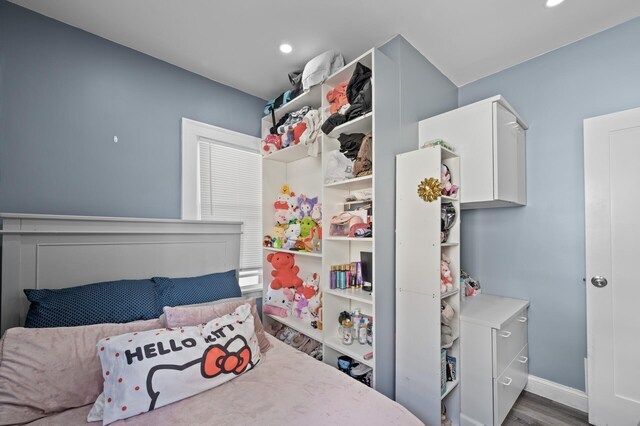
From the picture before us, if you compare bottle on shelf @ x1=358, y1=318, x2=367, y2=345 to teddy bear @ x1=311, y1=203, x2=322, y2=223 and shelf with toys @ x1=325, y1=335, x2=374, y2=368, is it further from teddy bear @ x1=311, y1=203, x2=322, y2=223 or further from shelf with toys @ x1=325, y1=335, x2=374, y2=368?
teddy bear @ x1=311, y1=203, x2=322, y2=223

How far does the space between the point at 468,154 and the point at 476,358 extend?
1.30 metres

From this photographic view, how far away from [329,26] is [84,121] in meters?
1.73

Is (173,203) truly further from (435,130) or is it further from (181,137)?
(435,130)

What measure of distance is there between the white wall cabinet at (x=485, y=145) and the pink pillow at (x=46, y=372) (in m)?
2.27

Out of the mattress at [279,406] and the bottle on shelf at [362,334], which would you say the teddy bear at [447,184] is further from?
the mattress at [279,406]

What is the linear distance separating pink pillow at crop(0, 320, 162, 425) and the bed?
0.03 m

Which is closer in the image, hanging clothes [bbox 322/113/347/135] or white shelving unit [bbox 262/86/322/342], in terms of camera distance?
hanging clothes [bbox 322/113/347/135]

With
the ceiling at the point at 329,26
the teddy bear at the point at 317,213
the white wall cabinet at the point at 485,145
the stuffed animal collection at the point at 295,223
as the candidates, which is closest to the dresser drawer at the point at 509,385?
the white wall cabinet at the point at 485,145

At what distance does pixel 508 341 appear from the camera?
1729mm

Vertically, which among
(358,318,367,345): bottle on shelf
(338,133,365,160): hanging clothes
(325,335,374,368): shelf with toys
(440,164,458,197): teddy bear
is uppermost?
(338,133,365,160): hanging clothes

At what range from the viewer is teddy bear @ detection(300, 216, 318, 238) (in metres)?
2.36

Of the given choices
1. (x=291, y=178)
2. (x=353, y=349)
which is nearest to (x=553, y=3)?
(x=291, y=178)

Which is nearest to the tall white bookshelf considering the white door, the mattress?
the mattress

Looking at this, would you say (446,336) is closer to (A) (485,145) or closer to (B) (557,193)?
(A) (485,145)
